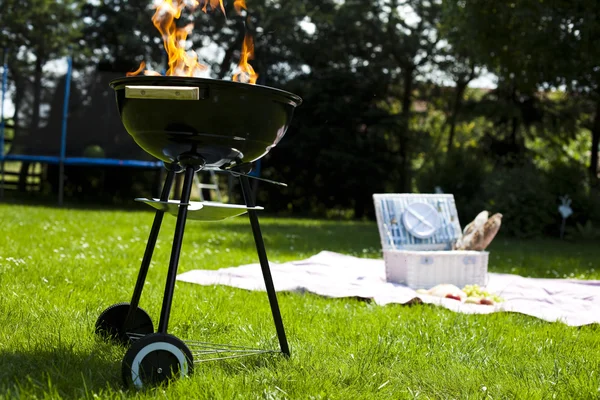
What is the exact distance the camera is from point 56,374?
2285mm

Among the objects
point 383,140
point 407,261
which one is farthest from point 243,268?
point 383,140

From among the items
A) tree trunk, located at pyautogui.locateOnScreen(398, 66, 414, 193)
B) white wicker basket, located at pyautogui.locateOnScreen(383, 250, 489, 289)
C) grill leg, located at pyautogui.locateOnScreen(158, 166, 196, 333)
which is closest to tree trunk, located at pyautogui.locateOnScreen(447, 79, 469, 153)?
tree trunk, located at pyautogui.locateOnScreen(398, 66, 414, 193)

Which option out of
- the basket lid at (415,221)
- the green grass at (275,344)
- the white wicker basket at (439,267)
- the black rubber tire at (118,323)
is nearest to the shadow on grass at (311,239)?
the basket lid at (415,221)

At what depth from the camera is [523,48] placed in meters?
10.5

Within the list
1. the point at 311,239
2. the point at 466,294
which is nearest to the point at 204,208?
the point at 466,294

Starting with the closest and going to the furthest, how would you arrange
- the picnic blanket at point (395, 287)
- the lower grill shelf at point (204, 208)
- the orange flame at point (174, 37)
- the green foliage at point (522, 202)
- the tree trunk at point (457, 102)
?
the lower grill shelf at point (204, 208)
the orange flame at point (174, 37)
the picnic blanket at point (395, 287)
the green foliage at point (522, 202)
the tree trunk at point (457, 102)

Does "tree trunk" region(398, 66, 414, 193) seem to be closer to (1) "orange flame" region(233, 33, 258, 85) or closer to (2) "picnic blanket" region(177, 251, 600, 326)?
(2) "picnic blanket" region(177, 251, 600, 326)

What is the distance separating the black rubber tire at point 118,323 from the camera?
284 centimetres

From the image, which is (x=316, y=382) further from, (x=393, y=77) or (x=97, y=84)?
(x=393, y=77)

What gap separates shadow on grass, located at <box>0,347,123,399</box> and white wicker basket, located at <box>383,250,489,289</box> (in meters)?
3.00

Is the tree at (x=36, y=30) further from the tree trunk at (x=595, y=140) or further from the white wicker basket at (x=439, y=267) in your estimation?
the white wicker basket at (x=439, y=267)

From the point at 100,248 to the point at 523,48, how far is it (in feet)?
23.7

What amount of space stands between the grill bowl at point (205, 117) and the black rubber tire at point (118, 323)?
27.2 inches

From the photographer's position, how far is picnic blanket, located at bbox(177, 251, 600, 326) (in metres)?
4.16
